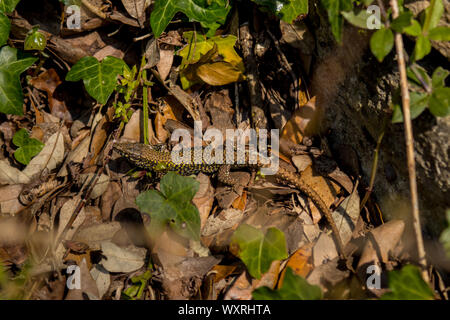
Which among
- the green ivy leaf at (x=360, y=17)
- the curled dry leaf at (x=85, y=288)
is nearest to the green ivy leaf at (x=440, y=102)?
the green ivy leaf at (x=360, y=17)

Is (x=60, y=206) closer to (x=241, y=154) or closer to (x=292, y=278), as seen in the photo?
(x=241, y=154)

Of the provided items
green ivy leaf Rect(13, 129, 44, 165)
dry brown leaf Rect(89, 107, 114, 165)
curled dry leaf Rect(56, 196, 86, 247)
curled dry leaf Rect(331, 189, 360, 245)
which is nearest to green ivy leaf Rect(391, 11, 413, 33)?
curled dry leaf Rect(331, 189, 360, 245)

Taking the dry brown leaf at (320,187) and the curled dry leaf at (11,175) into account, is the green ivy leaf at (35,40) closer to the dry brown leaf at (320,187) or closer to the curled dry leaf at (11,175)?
the curled dry leaf at (11,175)

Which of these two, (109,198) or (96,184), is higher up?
(96,184)

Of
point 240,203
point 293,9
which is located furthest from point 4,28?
point 240,203

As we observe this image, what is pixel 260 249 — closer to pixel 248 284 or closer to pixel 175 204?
pixel 248 284

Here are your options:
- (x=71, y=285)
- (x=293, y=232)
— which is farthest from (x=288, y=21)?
(x=71, y=285)
